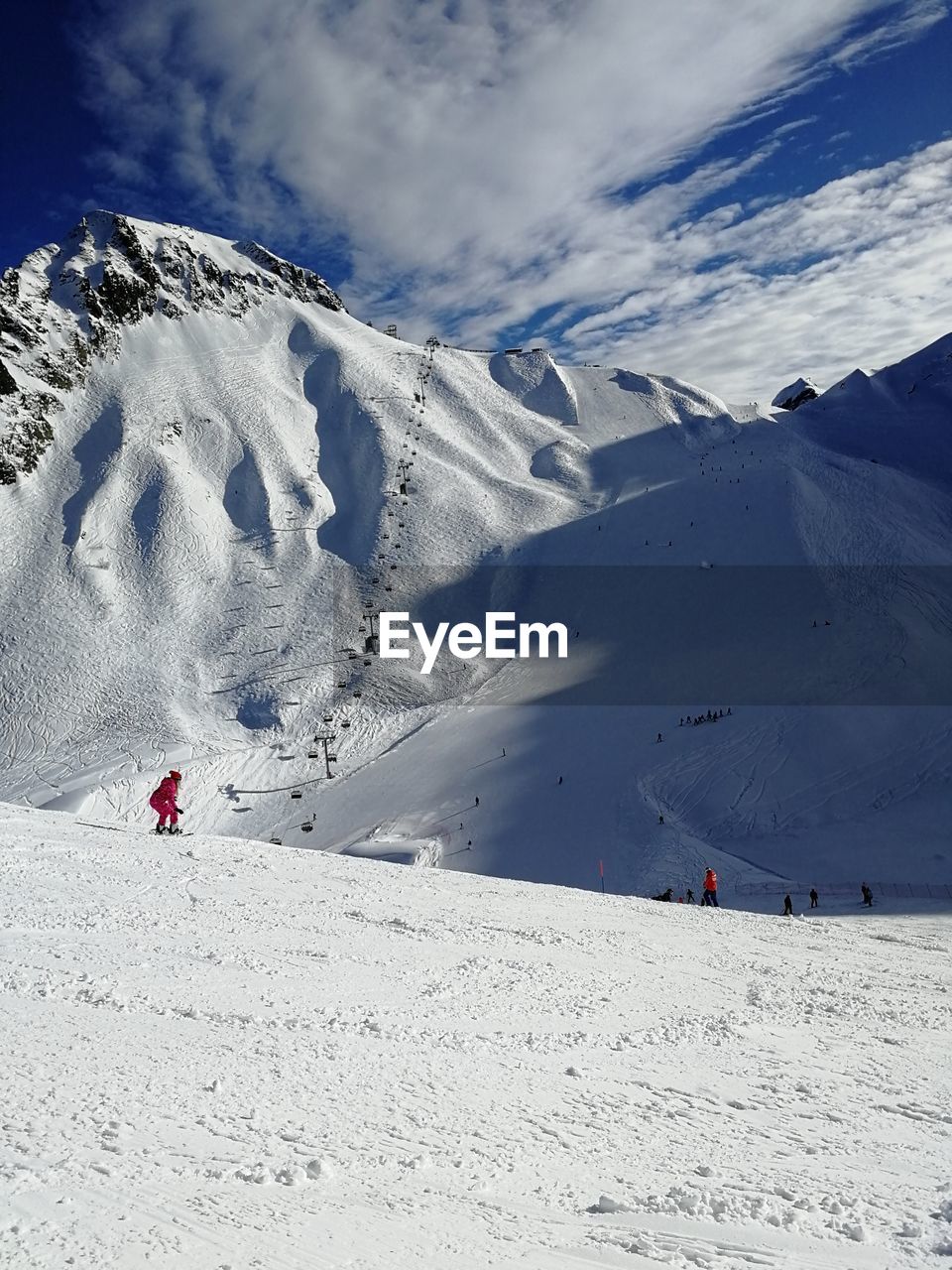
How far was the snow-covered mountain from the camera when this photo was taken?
3375 centimetres

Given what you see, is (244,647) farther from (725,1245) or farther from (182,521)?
(725,1245)

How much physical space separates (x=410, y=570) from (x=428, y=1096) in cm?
6151

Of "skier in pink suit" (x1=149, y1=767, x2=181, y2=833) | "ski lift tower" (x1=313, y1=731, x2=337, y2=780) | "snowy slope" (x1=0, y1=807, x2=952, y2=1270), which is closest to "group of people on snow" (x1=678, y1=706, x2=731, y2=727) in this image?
"ski lift tower" (x1=313, y1=731, x2=337, y2=780)

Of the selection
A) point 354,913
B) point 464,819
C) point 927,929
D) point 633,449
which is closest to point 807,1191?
point 354,913

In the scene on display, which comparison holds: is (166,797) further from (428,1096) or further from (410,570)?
(410,570)

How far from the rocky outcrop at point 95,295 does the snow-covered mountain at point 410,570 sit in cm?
41

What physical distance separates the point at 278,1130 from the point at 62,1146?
1142 mm

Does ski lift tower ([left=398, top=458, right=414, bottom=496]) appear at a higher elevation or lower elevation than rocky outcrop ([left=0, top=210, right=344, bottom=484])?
lower

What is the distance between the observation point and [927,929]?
16828 millimetres

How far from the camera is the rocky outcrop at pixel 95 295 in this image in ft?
252

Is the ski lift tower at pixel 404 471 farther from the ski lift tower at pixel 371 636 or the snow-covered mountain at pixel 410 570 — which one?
the ski lift tower at pixel 371 636

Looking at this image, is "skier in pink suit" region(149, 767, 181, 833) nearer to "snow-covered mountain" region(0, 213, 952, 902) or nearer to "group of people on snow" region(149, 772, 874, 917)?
"group of people on snow" region(149, 772, 874, 917)

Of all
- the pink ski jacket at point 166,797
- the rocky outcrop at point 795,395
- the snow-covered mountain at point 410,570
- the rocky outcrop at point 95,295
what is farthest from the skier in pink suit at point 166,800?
the rocky outcrop at point 795,395

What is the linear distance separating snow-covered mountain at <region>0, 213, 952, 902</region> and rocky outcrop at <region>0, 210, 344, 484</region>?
1.34 feet
